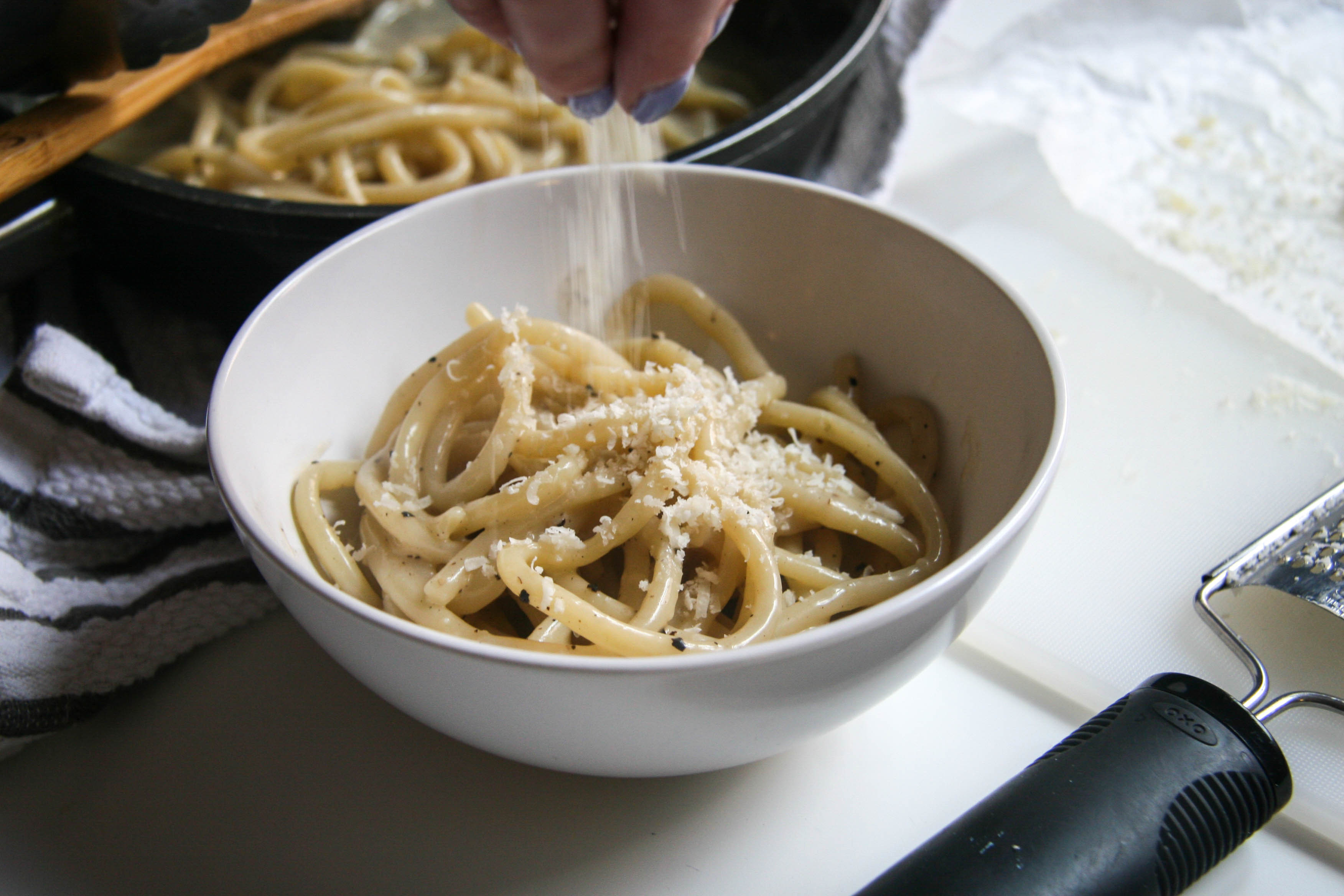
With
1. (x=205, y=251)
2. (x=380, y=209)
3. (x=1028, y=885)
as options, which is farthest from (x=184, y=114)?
(x=1028, y=885)

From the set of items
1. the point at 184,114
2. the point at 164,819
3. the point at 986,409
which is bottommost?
the point at 164,819

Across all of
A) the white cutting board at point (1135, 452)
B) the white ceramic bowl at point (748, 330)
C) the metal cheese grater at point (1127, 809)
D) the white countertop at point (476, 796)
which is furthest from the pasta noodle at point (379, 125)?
the metal cheese grater at point (1127, 809)

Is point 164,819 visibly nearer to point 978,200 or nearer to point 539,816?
point 539,816

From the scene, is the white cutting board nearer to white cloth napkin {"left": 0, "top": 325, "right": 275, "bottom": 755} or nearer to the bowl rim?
the bowl rim

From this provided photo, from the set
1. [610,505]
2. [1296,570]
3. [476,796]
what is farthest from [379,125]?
[1296,570]

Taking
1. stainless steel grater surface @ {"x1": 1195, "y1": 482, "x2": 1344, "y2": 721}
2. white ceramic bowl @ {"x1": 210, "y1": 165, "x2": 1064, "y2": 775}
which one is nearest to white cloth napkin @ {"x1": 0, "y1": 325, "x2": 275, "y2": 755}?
white ceramic bowl @ {"x1": 210, "y1": 165, "x2": 1064, "y2": 775}

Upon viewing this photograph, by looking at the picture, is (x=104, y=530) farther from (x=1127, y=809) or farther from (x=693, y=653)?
(x=1127, y=809)

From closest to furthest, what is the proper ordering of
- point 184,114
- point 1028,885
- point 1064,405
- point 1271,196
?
point 1028,885 → point 1064,405 → point 1271,196 → point 184,114
